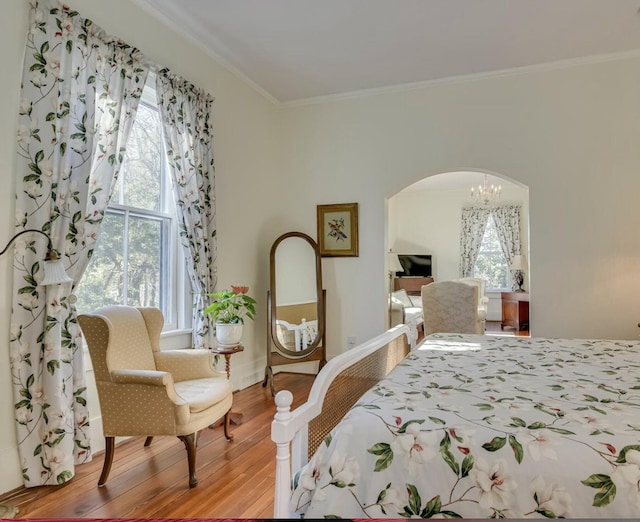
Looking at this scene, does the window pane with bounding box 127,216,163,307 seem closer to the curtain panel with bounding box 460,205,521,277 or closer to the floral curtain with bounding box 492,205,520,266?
Answer: the curtain panel with bounding box 460,205,521,277

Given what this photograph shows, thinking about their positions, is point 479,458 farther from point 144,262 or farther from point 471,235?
point 471,235

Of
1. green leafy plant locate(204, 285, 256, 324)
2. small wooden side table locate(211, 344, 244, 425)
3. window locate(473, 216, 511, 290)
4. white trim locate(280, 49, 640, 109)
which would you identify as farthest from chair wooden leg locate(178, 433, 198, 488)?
window locate(473, 216, 511, 290)

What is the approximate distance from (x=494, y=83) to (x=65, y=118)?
12.4ft

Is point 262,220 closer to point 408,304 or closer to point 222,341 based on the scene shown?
point 222,341

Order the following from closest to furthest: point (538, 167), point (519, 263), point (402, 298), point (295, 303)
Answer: point (538, 167), point (295, 303), point (402, 298), point (519, 263)

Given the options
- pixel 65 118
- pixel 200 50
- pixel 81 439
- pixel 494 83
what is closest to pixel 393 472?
pixel 81 439

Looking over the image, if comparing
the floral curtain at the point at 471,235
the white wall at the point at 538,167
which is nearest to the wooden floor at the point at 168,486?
the white wall at the point at 538,167

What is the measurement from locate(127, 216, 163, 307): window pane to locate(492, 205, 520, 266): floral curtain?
284 inches

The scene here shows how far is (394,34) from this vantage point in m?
3.62

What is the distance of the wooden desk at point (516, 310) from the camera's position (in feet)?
25.3

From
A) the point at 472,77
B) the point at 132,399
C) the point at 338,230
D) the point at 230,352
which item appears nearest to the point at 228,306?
the point at 230,352

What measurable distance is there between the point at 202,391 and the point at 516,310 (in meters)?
6.64

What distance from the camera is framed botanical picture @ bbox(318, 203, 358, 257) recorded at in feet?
15.8

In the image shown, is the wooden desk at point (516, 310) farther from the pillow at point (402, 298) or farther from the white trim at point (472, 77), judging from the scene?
the white trim at point (472, 77)
